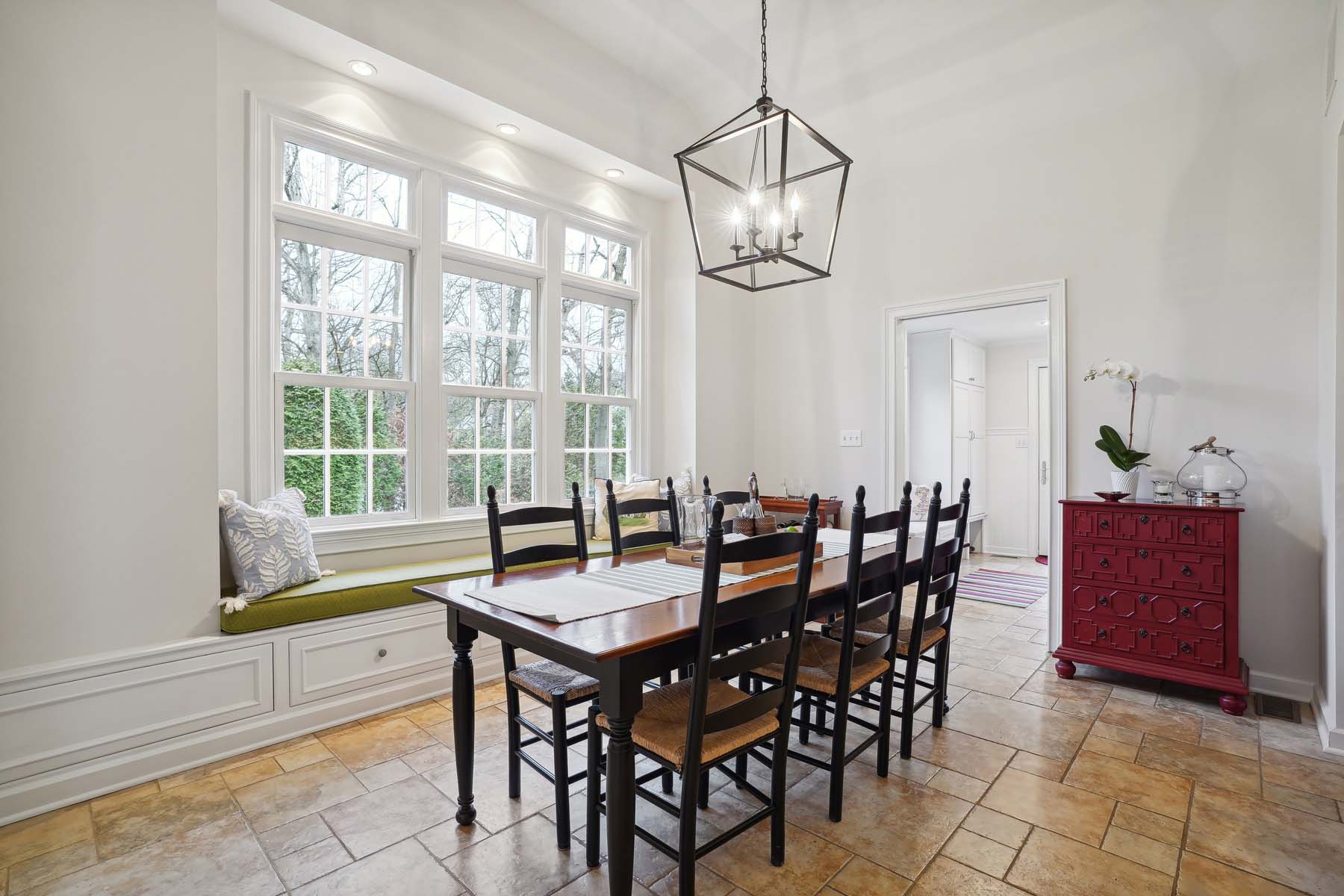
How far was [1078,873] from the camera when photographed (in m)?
1.82

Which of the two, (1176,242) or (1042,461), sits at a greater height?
(1176,242)

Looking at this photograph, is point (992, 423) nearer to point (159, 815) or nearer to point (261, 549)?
point (261, 549)

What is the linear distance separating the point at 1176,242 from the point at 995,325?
2.79 m

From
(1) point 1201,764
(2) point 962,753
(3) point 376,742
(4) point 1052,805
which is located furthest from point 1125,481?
(3) point 376,742

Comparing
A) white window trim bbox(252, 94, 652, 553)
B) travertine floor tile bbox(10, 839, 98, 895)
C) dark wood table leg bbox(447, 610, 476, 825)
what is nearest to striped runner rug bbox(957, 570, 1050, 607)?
white window trim bbox(252, 94, 652, 553)

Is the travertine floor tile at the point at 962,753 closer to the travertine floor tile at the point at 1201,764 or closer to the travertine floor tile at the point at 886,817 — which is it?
the travertine floor tile at the point at 886,817

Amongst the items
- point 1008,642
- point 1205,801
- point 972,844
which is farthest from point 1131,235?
point 972,844

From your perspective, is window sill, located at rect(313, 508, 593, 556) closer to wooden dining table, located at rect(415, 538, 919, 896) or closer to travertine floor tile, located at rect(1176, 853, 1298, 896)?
wooden dining table, located at rect(415, 538, 919, 896)

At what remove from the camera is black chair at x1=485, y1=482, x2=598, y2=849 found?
75.0 inches

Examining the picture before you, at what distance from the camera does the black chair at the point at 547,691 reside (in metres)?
1.91

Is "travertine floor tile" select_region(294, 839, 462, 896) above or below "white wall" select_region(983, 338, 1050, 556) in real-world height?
below

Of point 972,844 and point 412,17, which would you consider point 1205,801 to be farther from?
point 412,17

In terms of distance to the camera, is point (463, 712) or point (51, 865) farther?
point (463, 712)

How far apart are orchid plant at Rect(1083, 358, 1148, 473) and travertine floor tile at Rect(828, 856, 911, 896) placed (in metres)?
2.63
